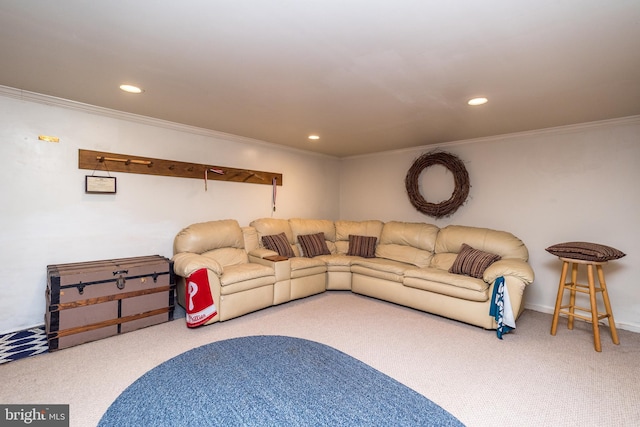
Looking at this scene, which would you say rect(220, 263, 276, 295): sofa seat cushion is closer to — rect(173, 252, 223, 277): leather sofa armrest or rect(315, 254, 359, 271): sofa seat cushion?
rect(173, 252, 223, 277): leather sofa armrest

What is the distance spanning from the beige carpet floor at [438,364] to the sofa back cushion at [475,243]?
0.81 m

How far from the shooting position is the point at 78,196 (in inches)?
128

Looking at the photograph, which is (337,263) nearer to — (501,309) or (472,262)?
(472,262)

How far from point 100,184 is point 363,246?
3609 millimetres

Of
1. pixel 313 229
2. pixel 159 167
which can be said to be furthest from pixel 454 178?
pixel 159 167

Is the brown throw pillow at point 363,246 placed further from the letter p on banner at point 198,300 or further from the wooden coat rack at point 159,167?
the letter p on banner at point 198,300

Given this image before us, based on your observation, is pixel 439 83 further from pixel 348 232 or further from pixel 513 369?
pixel 348 232

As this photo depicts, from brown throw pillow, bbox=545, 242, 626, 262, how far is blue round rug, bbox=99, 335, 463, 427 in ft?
7.50

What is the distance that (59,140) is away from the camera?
3137 millimetres

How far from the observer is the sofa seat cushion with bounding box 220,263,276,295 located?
3396 millimetres

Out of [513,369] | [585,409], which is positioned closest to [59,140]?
[513,369]

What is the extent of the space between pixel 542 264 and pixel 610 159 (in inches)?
56.3

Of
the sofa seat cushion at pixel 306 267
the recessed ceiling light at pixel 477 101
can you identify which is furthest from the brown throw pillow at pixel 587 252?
the sofa seat cushion at pixel 306 267

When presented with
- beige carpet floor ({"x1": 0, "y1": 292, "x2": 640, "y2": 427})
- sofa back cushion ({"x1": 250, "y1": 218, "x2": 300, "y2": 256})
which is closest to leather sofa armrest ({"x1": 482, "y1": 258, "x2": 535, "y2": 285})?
beige carpet floor ({"x1": 0, "y1": 292, "x2": 640, "y2": 427})
